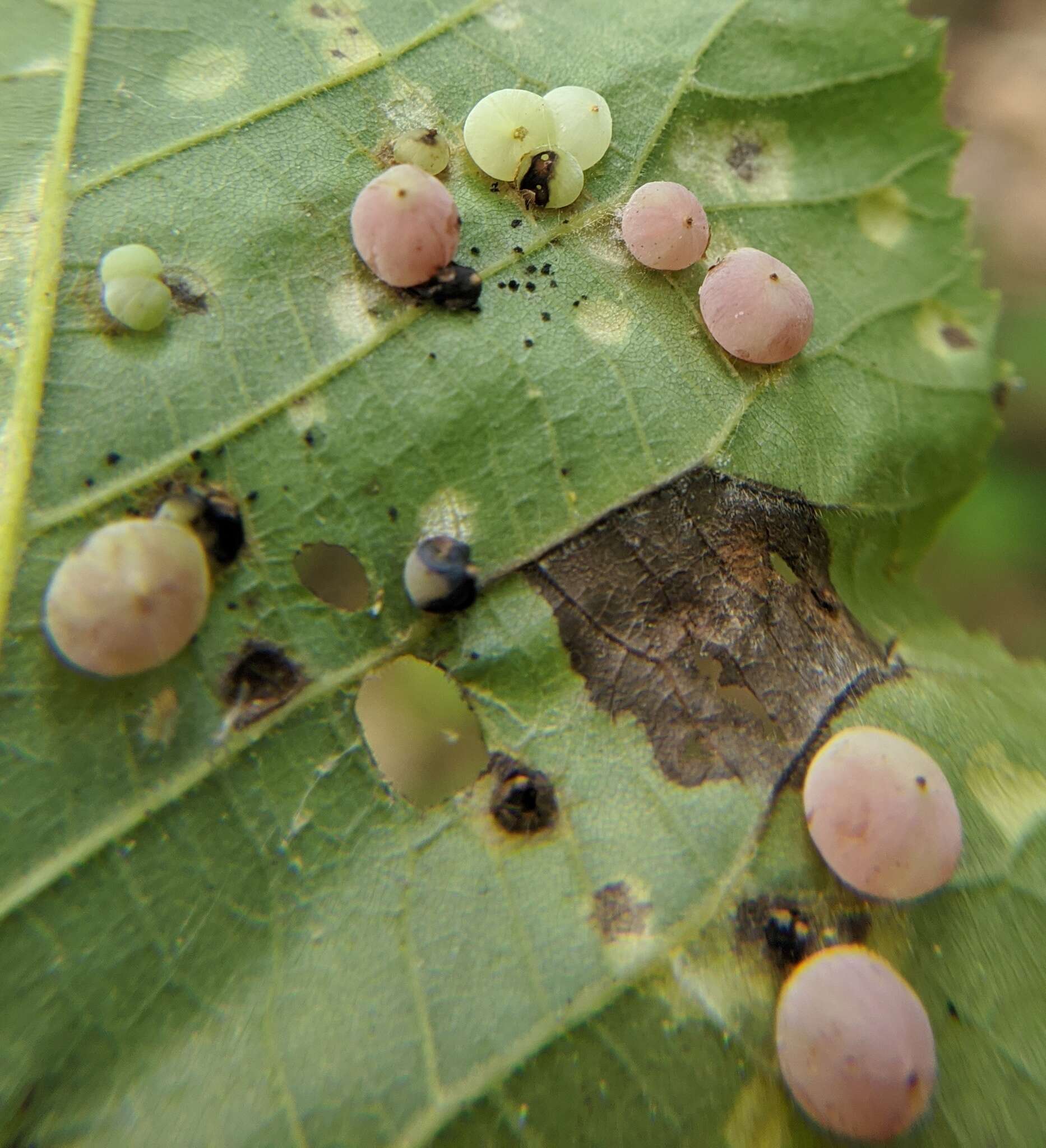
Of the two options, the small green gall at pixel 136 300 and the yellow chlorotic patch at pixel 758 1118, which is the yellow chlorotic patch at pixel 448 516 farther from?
the yellow chlorotic patch at pixel 758 1118

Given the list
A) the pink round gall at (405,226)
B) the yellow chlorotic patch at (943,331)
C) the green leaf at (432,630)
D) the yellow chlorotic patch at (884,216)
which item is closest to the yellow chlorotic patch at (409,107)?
the green leaf at (432,630)

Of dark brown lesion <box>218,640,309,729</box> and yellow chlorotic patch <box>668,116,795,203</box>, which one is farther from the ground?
yellow chlorotic patch <box>668,116,795,203</box>

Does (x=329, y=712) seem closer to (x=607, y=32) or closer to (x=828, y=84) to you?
(x=607, y=32)

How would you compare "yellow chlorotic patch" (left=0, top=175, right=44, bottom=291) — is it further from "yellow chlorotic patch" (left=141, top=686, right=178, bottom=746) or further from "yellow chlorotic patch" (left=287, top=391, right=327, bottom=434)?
"yellow chlorotic patch" (left=141, top=686, right=178, bottom=746)

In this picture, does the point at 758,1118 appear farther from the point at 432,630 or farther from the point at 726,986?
the point at 432,630

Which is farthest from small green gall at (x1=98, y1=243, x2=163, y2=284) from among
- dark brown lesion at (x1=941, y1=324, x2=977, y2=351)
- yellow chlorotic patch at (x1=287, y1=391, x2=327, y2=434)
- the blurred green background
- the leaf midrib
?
the blurred green background

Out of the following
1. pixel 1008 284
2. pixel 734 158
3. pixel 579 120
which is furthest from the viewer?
pixel 1008 284

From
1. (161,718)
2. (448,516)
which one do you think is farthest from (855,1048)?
(161,718)
